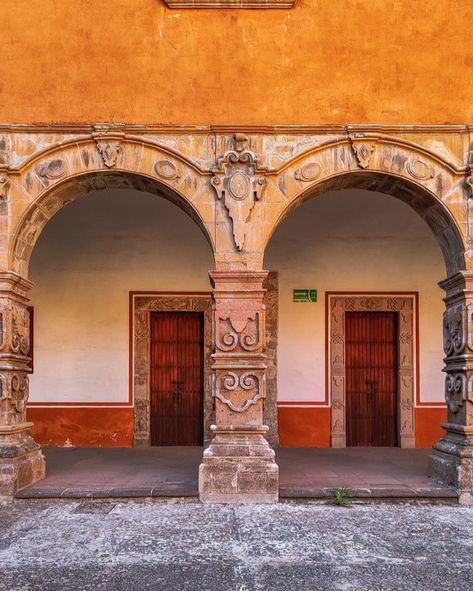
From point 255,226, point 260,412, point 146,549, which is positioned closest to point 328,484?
point 260,412

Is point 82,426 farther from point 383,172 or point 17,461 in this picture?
point 383,172

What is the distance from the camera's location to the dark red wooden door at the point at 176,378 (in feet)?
26.9

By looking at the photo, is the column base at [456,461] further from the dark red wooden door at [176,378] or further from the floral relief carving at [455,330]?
the dark red wooden door at [176,378]

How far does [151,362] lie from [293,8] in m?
5.09

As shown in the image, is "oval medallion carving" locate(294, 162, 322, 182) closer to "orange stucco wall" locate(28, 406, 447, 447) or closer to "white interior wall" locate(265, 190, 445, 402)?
"white interior wall" locate(265, 190, 445, 402)

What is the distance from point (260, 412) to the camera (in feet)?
17.3

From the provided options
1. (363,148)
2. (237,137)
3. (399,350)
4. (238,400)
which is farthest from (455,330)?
(237,137)

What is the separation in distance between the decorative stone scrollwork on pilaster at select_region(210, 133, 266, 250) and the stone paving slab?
2556mm

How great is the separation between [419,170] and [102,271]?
15.7ft

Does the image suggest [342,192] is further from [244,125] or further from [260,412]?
[260,412]

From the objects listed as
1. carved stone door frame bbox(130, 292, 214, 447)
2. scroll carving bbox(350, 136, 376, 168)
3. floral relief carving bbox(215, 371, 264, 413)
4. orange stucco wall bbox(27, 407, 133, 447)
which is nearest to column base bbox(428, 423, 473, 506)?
floral relief carving bbox(215, 371, 264, 413)

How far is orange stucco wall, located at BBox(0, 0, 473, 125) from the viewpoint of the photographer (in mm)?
5551

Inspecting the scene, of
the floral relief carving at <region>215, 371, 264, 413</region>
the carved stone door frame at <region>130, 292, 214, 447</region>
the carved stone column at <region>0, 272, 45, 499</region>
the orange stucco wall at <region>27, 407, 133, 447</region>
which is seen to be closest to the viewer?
the carved stone column at <region>0, 272, 45, 499</region>

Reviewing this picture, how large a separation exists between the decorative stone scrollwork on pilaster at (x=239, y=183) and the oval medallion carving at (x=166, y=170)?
38 centimetres
